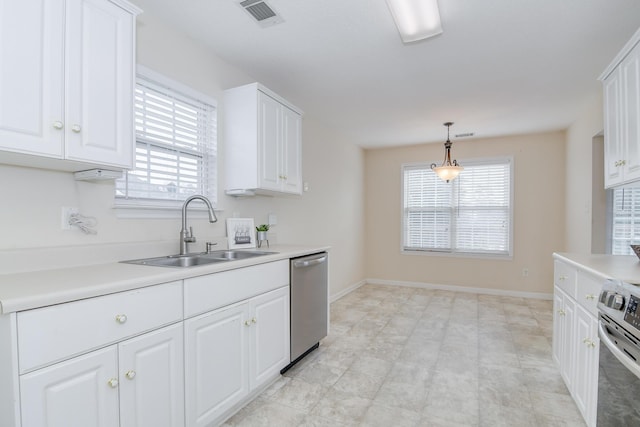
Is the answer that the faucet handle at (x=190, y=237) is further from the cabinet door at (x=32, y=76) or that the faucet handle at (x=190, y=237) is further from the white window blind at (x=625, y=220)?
the white window blind at (x=625, y=220)

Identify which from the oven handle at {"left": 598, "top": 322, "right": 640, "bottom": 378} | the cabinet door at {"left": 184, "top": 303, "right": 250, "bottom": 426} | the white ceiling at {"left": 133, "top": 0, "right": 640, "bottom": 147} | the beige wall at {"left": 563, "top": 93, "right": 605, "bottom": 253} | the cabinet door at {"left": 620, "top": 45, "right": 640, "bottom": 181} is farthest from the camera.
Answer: the beige wall at {"left": 563, "top": 93, "right": 605, "bottom": 253}

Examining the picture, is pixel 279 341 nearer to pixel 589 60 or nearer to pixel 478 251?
pixel 589 60

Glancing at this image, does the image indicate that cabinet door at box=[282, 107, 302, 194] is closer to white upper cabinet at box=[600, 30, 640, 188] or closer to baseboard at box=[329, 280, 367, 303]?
baseboard at box=[329, 280, 367, 303]

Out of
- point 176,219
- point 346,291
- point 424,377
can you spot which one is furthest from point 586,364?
point 346,291

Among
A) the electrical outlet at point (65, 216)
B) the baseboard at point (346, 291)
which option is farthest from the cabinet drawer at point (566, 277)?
the electrical outlet at point (65, 216)

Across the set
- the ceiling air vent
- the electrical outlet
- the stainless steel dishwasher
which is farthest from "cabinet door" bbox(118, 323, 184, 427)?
the ceiling air vent

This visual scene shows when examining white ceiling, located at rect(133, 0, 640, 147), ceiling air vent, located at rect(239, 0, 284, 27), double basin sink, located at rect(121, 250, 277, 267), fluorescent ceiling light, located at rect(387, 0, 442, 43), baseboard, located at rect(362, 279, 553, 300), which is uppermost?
ceiling air vent, located at rect(239, 0, 284, 27)

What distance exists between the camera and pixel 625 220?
10.7 feet

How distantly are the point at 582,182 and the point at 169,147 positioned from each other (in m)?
4.33

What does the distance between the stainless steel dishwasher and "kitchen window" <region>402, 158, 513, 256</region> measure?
3.10 m

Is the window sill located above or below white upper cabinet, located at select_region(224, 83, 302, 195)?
below

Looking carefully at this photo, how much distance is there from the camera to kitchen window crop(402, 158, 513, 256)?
5000mm

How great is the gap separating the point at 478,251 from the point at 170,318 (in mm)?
4802

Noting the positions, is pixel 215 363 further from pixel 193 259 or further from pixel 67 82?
pixel 67 82
